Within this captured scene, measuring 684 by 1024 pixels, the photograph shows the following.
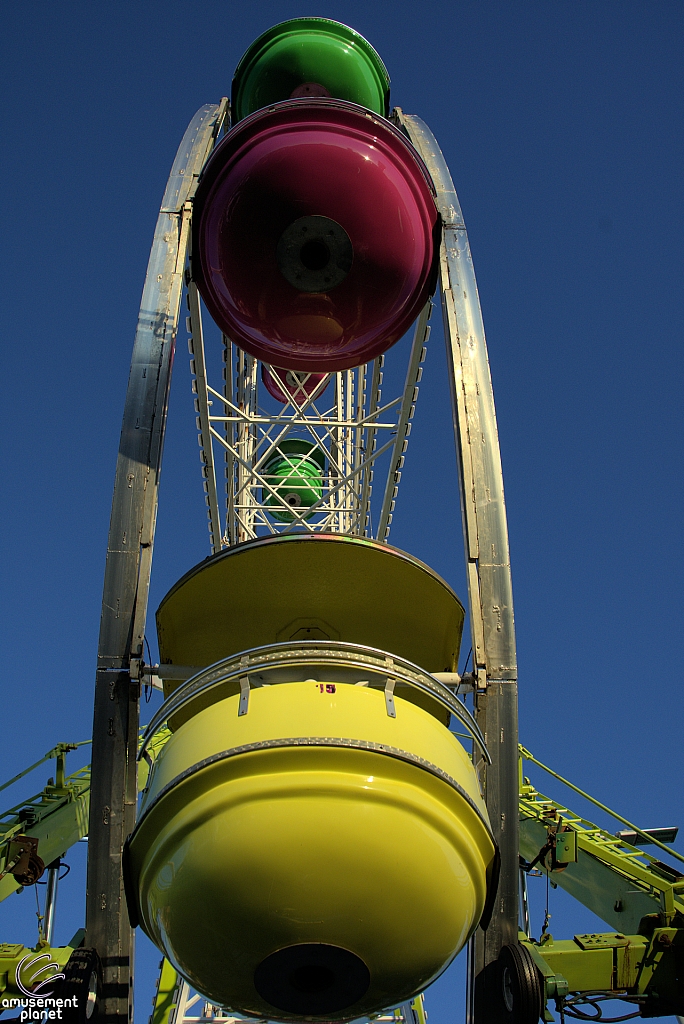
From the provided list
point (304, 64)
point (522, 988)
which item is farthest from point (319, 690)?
point (304, 64)

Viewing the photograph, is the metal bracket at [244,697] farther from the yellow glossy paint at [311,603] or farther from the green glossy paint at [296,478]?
the green glossy paint at [296,478]

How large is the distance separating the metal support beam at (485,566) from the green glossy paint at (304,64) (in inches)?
99.4

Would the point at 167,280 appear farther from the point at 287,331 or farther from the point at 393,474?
the point at 393,474

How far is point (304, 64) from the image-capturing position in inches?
299

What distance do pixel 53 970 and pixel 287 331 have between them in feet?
16.7

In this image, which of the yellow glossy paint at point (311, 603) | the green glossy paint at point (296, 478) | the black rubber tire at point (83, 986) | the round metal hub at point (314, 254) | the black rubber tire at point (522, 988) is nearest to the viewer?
the black rubber tire at point (83, 986)

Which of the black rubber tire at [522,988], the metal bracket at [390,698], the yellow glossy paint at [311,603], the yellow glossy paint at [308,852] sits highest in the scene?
the yellow glossy paint at [311,603]

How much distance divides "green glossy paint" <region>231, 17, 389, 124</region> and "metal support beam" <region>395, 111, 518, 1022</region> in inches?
99.4

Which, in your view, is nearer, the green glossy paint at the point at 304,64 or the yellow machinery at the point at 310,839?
the yellow machinery at the point at 310,839

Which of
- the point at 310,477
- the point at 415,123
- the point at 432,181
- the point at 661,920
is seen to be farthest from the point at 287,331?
the point at 310,477

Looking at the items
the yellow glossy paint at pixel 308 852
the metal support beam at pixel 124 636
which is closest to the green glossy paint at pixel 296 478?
the metal support beam at pixel 124 636

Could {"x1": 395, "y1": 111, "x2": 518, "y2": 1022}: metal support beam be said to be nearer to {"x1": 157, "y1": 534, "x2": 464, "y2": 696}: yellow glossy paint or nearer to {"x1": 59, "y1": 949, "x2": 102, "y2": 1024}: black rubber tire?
{"x1": 157, "y1": 534, "x2": 464, "y2": 696}: yellow glossy paint

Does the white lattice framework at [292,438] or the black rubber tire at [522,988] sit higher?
the white lattice framework at [292,438]

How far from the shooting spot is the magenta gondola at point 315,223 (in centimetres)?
582
